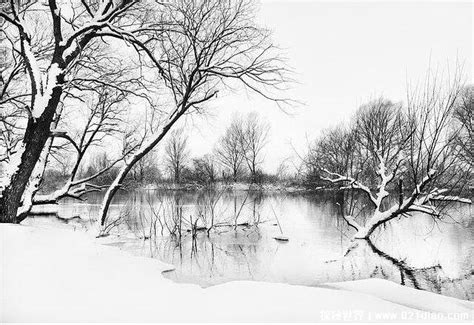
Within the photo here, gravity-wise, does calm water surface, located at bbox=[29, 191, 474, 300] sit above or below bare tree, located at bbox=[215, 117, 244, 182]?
below

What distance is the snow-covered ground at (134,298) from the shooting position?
3.05 meters

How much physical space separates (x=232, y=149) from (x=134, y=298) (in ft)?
164

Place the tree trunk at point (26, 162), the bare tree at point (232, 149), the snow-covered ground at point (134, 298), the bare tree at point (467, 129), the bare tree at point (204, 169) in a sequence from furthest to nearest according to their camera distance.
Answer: the bare tree at point (232, 149) < the bare tree at point (204, 169) < the bare tree at point (467, 129) < the tree trunk at point (26, 162) < the snow-covered ground at point (134, 298)

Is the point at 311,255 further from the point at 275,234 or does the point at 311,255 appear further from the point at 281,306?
the point at 281,306

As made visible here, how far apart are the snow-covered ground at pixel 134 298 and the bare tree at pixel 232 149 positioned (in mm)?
47401

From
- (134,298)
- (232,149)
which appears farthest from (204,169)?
(134,298)

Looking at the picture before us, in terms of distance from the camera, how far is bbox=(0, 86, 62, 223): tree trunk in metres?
5.85

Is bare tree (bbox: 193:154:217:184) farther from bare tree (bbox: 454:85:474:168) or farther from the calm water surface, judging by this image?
the calm water surface

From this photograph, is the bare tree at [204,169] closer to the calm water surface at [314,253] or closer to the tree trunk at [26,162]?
the calm water surface at [314,253]

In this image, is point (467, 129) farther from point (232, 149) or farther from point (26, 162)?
point (232, 149)

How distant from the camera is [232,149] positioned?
53.4m

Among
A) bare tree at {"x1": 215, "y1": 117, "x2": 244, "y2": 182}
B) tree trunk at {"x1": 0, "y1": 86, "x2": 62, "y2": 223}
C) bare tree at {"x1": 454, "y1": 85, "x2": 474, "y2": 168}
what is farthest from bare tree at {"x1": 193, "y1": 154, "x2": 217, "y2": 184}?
tree trunk at {"x1": 0, "y1": 86, "x2": 62, "y2": 223}

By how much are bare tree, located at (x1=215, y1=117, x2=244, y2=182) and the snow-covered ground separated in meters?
47.4

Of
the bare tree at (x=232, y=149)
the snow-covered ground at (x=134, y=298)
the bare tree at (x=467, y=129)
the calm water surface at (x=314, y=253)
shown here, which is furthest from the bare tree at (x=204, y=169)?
the snow-covered ground at (x=134, y=298)
